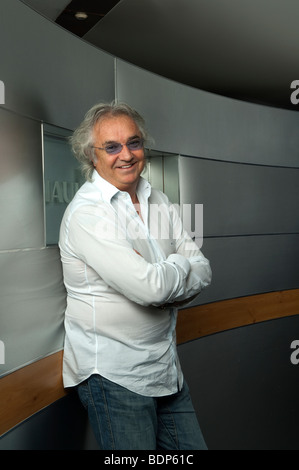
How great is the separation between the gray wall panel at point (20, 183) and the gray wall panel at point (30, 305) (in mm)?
78

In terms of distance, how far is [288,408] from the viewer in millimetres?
4598

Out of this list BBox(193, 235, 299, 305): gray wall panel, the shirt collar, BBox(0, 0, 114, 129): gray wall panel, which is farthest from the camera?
BBox(193, 235, 299, 305): gray wall panel

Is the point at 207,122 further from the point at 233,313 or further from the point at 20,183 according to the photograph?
the point at 20,183

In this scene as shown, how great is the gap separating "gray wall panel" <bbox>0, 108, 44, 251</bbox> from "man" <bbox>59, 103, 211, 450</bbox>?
6.2 inches

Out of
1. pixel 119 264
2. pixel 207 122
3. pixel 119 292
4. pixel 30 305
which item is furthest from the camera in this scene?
pixel 207 122

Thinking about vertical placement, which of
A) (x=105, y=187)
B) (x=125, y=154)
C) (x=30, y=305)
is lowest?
(x=30, y=305)

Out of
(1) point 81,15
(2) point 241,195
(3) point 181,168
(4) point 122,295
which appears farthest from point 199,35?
(4) point 122,295

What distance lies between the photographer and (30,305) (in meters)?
2.20

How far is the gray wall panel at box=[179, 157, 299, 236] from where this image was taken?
3816mm

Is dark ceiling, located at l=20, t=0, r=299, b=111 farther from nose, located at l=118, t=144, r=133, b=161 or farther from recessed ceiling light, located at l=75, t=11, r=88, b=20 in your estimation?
nose, located at l=118, t=144, r=133, b=161

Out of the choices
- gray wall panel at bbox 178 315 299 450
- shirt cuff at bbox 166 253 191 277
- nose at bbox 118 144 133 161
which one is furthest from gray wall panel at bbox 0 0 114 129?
gray wall panel at bbox 178 315 299 450

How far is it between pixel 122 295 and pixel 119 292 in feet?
0.14

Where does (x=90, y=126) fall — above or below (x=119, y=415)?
above

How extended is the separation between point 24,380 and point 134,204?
940 millimetres
